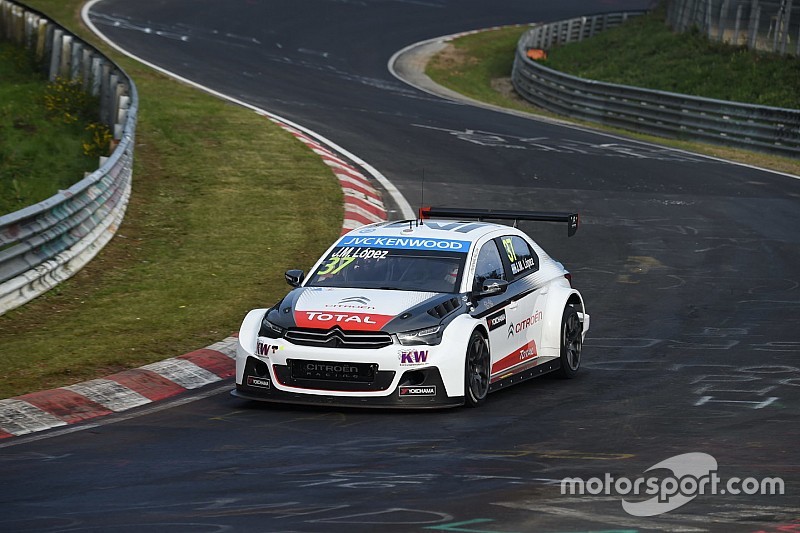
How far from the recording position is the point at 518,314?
11.5 metres

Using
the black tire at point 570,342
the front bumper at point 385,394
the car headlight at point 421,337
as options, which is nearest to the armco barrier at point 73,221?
the front bumper at point 385,394

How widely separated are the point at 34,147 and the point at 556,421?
14345 millimetres

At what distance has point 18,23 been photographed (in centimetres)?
2939

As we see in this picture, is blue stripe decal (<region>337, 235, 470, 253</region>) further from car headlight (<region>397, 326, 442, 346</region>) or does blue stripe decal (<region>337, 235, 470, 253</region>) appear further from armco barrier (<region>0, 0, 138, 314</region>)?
armco barrier (<region>0, 0, 138, 314</region>)

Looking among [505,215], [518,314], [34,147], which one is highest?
[505,215]

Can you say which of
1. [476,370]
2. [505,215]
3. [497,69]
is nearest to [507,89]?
[497,69]

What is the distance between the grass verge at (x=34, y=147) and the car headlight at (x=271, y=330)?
29.8ft

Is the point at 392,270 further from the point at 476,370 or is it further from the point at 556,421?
the point at 556,421

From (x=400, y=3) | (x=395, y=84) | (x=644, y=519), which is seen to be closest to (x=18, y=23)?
(x=395, y=84)

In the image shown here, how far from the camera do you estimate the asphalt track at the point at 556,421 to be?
7.06 m

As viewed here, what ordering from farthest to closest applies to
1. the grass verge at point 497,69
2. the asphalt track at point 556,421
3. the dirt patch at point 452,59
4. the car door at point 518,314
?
1. the dirt patch at point 452,59
2. the grass verge at point 497,69
3. the car door at point 518,314
4. the asphalt track at point 556,421

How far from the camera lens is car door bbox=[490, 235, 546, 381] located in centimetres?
1113

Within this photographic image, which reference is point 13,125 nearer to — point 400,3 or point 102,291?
point 102,291

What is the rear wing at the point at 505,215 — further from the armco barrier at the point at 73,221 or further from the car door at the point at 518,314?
the armco barrier at the point at 73,221
